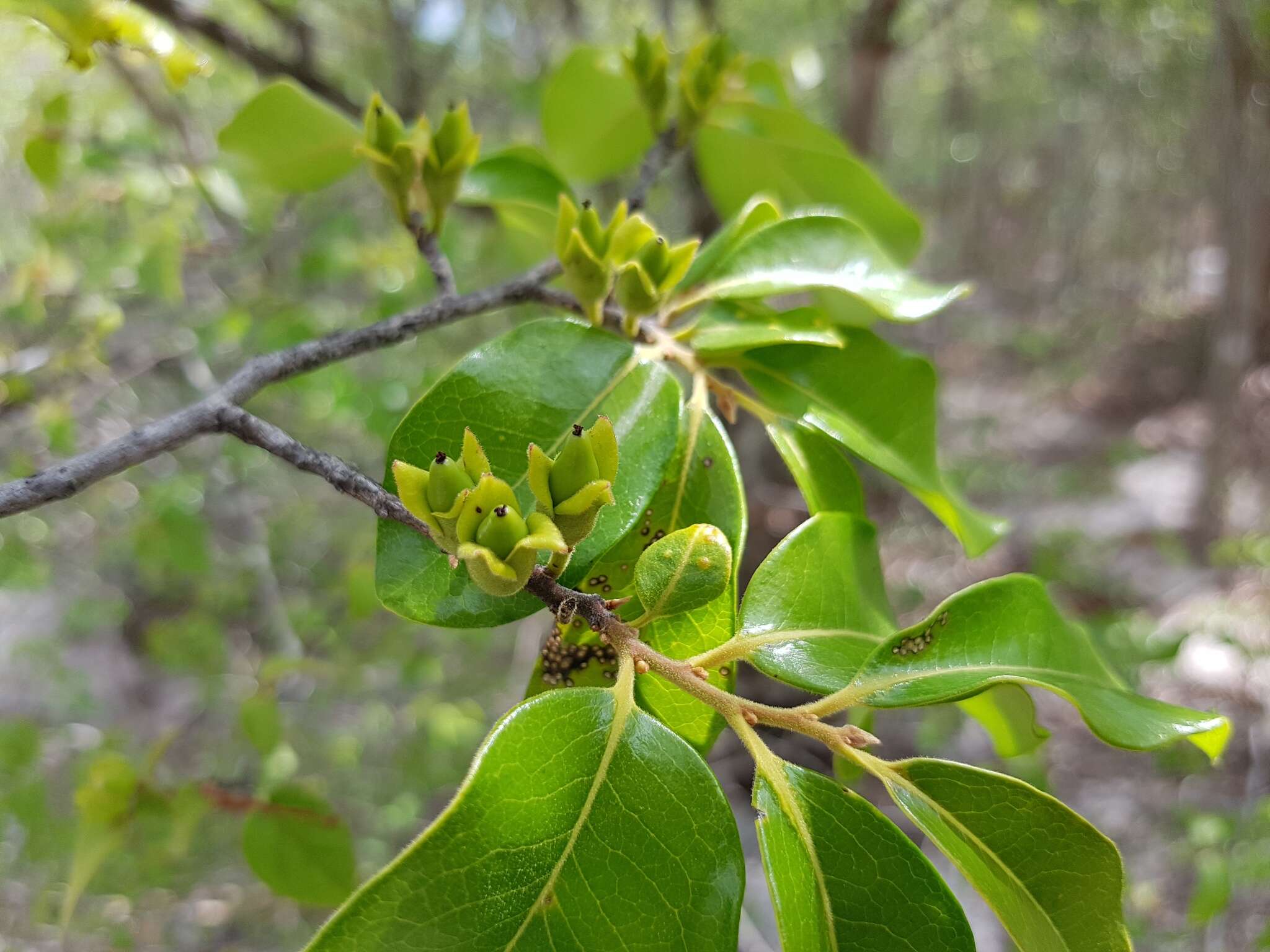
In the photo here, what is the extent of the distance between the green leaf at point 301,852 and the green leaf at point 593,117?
1.01m

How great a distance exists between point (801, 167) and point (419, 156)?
543 millimetres

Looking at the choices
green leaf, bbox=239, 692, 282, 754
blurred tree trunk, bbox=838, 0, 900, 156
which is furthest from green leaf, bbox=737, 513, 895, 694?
blurred tree trunk, bbox=838, 0, 900, 156

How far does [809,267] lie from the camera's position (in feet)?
2.43

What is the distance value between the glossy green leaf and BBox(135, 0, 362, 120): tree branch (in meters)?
1.13

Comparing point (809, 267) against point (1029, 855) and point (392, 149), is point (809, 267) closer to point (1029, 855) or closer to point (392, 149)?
point (392, 149)

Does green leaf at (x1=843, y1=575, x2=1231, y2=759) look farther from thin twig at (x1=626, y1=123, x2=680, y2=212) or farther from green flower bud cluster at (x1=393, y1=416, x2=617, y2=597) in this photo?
thin twig at (x1=626, y1=123, x2=680, y2=212)

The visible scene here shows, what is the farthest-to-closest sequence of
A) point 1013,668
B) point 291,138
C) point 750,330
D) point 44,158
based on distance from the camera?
point 44,158 < point 291,138 < point 750,330 < point 1013,668

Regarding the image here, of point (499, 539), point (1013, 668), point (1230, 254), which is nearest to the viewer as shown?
point (499, 539)

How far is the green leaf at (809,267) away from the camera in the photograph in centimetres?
71

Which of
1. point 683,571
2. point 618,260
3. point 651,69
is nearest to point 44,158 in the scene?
point 651,69

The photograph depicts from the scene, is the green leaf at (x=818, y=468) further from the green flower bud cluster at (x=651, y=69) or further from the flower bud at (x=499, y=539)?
the green flower bud cluster at (x=651, y=69)

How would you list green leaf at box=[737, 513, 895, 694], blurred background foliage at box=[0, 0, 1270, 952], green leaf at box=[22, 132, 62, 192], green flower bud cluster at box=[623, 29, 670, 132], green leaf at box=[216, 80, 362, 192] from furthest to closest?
blurred background foliage at box=[0, 0, 1270, 952] < green leaf at box=[22, 132, 62, 192] < green flower bud cluster at box=[623, 29, 670, 132] < green leaf at box=[216, 80, 362, 192] < green leaf at box=[737, 513, 895, 694]

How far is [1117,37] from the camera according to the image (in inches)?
326

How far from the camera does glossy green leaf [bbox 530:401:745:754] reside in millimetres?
552
